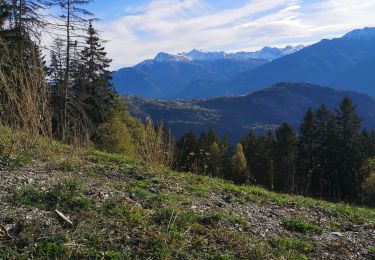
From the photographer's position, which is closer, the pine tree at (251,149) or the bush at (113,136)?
the bush at (113,136)

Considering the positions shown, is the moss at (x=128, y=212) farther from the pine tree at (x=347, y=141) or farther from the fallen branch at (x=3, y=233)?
the pine tree at (x=347, y=141)

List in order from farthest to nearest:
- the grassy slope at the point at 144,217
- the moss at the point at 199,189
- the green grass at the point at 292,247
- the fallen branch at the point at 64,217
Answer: the moss at the point at 199,189, the green grass at the point at 292,247, the fallen branch at the point at 64,217, the grassy slope at the point at 144,217

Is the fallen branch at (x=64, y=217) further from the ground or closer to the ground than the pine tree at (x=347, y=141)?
further from the ground

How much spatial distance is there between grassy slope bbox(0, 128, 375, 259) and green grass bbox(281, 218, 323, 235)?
0.06 feet

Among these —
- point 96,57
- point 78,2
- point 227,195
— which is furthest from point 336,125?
point 227,195

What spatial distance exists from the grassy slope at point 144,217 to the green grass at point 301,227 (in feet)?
0.06

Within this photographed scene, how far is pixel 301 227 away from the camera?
758 centimetres

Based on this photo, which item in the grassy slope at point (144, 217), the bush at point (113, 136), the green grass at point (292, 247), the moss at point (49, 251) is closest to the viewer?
the moss at point (49, 251)

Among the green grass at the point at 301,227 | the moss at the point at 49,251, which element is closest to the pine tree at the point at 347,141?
the green grass at the point at 301,227

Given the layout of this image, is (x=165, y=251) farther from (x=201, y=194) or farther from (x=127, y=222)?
(x=201, y=194)

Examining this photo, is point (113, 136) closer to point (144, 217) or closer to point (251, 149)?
point (251, 149)

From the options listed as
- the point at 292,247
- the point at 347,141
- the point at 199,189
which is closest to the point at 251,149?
the point at 347,141

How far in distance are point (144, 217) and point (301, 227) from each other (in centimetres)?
294

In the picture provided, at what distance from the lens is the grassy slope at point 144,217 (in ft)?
17.6
